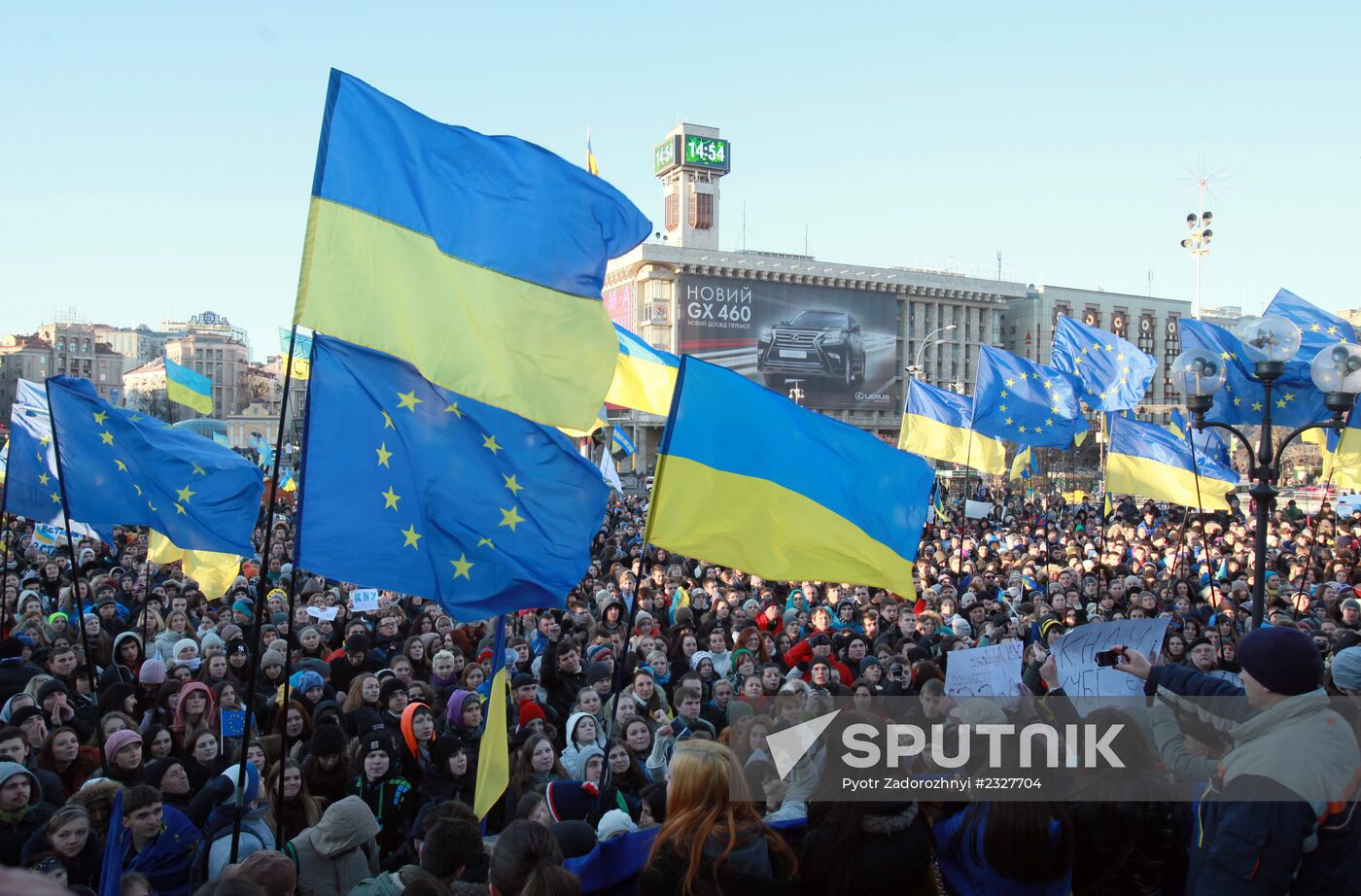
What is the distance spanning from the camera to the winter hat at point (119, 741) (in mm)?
5539

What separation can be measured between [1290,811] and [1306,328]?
11.5m

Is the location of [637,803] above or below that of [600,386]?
below

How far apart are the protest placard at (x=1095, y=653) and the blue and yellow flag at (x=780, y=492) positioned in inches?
43.7

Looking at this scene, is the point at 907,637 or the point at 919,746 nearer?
the point at 919,746

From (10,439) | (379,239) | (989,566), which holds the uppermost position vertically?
(379,239)

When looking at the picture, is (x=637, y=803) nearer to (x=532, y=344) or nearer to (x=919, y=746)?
(x=919, y=746)

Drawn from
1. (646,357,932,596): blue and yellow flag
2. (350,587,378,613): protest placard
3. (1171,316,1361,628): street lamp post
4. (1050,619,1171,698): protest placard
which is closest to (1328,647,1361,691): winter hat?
(1050,619,1171,698): protest placard

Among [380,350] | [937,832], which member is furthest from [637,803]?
[380,350]

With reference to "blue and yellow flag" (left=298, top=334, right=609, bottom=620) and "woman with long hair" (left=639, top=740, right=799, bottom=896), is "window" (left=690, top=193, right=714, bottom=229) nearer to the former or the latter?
"blue and yellow flag" (left=298, top=334, right=609, bottom=620)

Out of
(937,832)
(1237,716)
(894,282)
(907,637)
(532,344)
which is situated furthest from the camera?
(894,282)

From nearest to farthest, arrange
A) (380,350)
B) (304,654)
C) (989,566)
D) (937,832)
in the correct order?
1. (937,832)
2. (380,350)
3. (304,654)
4. (989,566)

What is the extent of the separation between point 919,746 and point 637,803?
206cm

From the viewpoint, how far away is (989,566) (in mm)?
16641

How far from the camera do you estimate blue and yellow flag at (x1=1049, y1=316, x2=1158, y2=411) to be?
16.5m
